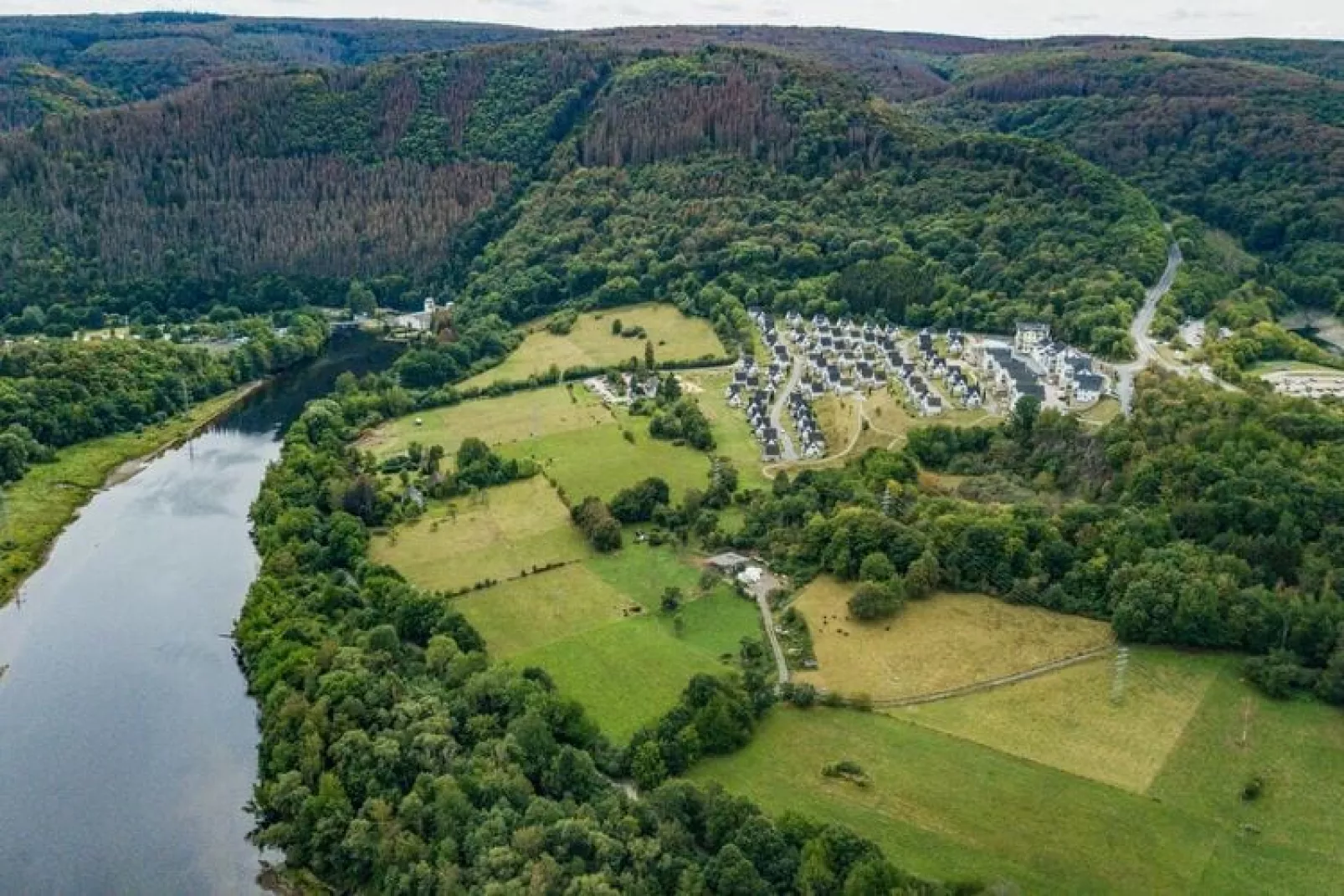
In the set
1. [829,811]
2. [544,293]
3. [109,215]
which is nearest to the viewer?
[829,811]

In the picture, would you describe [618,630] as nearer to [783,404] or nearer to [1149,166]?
[783,404]

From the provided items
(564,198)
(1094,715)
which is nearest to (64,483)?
(1094,715)

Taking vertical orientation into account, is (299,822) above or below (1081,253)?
below

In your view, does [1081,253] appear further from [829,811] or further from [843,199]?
[829,811]

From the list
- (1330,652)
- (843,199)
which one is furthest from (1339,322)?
(1330,652)

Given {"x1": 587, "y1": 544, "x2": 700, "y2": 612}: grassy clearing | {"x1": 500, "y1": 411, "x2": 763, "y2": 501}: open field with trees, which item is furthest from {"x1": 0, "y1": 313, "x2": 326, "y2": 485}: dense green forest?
{"x1": 587, "y1": 544, "x2": 700, "y2": 612}: grassy clearing

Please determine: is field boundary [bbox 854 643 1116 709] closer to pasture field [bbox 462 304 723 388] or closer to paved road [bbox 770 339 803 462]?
paved road [bbox 770 339 803 462]
